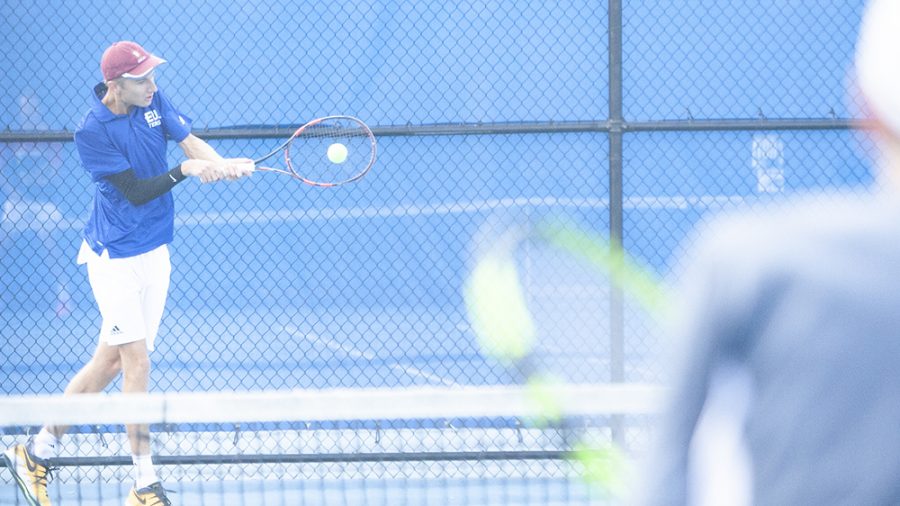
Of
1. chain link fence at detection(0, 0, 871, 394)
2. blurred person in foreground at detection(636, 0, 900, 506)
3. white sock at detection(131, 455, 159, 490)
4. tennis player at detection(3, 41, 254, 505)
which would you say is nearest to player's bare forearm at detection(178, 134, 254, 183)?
tennis player at detection(3, 41, 254, 505)

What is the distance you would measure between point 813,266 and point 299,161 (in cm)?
470

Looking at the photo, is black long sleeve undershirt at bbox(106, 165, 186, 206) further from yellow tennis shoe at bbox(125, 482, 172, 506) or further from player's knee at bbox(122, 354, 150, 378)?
yellow tennis shoe at bbox(125, 482, 172, 506)

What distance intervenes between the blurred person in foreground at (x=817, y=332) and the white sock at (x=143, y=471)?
11.0 feet

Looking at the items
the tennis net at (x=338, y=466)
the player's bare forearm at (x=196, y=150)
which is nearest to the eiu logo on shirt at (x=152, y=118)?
the player's bare forearm at (x=196, y=150)

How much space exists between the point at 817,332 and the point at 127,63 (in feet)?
12.1

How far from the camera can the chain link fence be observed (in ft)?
18.7

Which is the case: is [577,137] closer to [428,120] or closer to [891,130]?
[428,120]

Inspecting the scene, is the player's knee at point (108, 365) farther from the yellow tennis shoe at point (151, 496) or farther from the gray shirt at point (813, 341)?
the gray shirt at point (813, 341)

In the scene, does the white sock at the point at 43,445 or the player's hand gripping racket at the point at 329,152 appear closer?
the white sock at the point at 43,445

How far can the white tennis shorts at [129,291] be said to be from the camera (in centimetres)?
419

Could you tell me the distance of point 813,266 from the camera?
831 mm

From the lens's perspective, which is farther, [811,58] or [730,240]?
[811,58]

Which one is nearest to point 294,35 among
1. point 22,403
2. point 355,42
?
point 355,42

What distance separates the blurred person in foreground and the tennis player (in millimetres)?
3504
